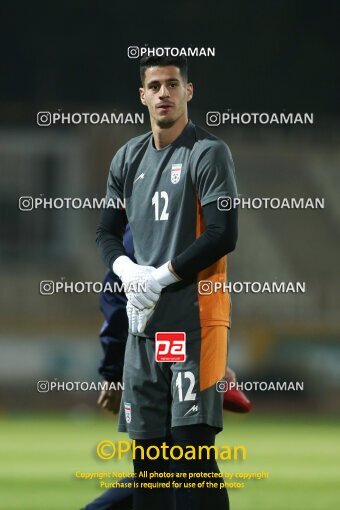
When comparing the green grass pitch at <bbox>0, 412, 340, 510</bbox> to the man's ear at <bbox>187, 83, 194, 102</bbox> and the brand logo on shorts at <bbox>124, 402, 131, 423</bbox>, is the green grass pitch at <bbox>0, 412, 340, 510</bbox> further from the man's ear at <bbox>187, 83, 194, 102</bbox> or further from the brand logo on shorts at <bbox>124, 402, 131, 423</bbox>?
the man's ear at <bbox>187, 83, 194, 102</bbox>

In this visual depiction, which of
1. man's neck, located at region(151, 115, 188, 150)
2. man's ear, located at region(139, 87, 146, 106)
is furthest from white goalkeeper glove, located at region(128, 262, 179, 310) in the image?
man's ear, located at region(139, 87, 146, 106)

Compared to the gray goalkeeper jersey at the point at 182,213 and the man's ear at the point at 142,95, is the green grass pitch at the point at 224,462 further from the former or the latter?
the man's ear at the point at 142,95

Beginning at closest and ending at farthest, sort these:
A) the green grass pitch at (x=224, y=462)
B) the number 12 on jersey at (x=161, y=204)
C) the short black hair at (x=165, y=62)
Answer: the number 12 on jersey at (x=161, y=204) < the short black hair at (x=165, y=62) < the green grass pitch at (x=224, y=462)

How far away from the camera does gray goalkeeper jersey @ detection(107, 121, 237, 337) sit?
3.89m

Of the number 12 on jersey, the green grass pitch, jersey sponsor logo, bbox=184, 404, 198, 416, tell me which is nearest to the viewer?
jersey sponsor logo, bbox=184, 404, 198, 416

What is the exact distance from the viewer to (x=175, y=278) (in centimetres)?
388

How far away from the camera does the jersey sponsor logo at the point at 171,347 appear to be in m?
3.85

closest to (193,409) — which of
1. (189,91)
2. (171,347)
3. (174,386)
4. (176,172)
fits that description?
(174,386)

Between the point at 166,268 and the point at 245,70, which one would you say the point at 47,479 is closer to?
the point at 245,70

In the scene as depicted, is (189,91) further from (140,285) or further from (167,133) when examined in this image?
Result: (140,285)

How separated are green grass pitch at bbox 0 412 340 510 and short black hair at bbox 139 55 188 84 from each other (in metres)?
1.39

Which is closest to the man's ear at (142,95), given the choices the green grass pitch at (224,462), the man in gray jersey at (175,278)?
the man in gray jersey at (175,278)

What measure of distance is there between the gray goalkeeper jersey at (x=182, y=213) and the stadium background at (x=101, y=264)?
15.3 inches

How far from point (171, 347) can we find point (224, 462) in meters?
0.69
